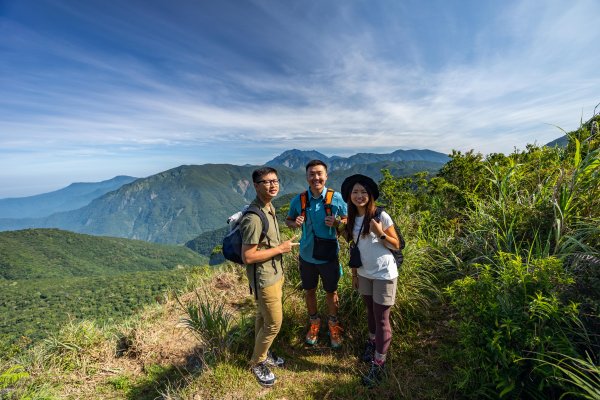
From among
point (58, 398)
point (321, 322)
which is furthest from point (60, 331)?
point (321, 322)

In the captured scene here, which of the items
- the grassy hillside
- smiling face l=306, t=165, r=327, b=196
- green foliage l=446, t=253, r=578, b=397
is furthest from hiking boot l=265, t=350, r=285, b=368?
the grassy hillside

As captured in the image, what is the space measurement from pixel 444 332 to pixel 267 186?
3.17 m

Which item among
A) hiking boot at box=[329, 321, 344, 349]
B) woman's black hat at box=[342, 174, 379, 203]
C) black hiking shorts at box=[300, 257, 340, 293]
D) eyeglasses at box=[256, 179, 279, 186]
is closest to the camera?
eyeglasses at box=[256, 179, 279, 186]

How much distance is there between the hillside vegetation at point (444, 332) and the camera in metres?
2.15

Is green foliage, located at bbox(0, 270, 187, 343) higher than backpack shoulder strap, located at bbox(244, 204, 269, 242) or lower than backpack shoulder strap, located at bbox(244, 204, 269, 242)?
lower

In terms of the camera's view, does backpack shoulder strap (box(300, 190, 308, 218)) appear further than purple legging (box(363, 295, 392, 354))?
Yes

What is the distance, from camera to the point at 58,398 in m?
3.24

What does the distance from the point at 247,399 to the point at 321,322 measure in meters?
1.66

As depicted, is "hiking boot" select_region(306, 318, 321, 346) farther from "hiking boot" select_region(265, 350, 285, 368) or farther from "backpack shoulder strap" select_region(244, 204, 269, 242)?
"backpack shoulder strap" select_region(244, 204, 269, 242)

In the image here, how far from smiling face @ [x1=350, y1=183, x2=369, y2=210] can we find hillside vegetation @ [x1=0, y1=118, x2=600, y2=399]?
1.24m

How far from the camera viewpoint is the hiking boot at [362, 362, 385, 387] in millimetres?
3113

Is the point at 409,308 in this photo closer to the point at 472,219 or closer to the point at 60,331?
the point at 472,219

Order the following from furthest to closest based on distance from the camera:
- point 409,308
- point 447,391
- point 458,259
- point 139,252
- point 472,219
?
point 139,252, point 472,219, point 458,259, point 409,308, point 447,391

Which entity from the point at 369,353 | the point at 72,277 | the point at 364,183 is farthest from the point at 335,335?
the point at 72,277
